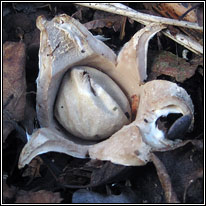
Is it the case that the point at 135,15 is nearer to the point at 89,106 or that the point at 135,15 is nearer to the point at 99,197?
the point at 89,106

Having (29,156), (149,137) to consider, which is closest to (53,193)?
(29,156)

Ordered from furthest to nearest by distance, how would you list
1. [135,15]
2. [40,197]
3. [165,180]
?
[135,15], [40,197], [165,180]

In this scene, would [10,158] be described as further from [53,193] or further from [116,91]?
[116,91]

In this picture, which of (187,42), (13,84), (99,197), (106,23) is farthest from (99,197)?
(106,23)

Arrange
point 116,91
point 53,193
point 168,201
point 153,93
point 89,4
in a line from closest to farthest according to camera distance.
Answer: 1. point 168,201
2. point 53,193
3. point 153,93
4. point 116,91
5. point 89,4

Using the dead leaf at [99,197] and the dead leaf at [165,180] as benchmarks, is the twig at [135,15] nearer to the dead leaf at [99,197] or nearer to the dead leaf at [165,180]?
the dead leaf at [165,180]

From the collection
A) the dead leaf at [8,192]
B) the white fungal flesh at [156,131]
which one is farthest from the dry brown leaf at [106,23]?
the dead leaf at [8,192]

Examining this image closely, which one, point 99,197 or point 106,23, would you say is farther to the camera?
point 106,23
